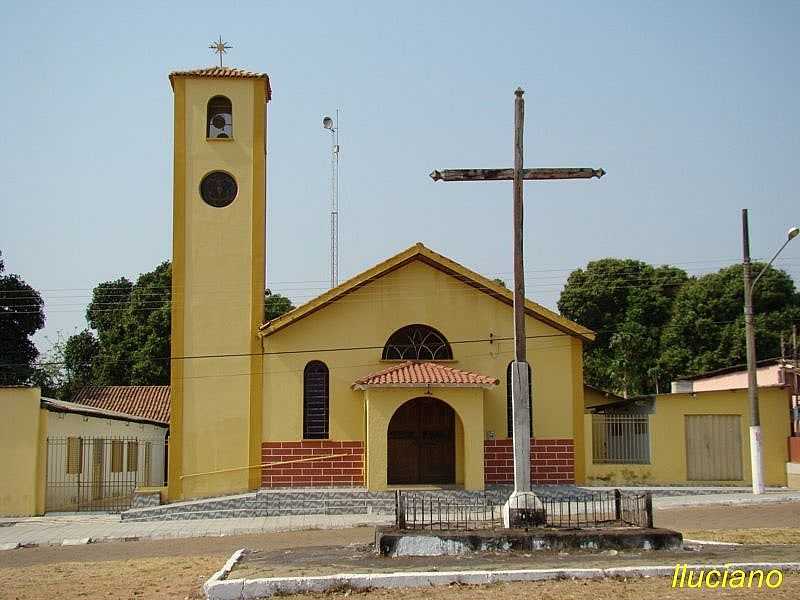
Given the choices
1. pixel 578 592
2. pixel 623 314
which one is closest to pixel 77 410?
pixel 578 592

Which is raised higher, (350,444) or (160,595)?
(350,444)

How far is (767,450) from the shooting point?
2623cm

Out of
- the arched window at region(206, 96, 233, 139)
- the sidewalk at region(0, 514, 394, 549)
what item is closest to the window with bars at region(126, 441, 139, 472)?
the sidewalk at region(0, 514, 394, 549)

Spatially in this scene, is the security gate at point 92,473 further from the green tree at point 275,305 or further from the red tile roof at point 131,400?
the green tree at point 275,305

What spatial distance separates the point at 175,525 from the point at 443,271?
9.15 m

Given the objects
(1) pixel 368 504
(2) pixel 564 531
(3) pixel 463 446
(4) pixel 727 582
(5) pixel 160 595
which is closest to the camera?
(4) pixel 727 582

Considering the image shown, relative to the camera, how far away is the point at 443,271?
26.1m

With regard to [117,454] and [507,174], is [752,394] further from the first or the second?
[117,454]

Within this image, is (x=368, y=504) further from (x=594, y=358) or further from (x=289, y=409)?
(x=594, y=358)

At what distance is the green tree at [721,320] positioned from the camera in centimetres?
4722

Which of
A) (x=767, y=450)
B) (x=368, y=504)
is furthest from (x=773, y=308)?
(x=368, y=504)

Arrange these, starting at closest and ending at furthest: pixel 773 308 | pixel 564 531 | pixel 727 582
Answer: pixel 727 582, pixel 564 531, pixel 773 308

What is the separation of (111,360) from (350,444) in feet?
90.1

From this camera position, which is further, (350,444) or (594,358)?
(594,358)
